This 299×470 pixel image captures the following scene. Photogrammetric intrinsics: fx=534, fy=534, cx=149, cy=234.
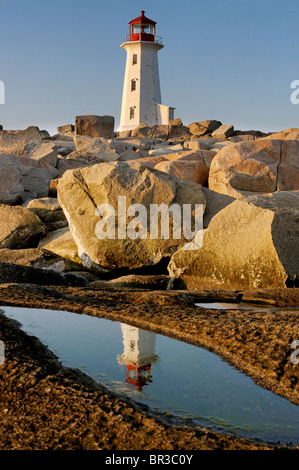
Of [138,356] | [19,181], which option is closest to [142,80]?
[19,181]

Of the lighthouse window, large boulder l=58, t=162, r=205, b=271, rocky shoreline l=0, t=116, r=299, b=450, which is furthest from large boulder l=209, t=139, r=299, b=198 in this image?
the lighthouse window

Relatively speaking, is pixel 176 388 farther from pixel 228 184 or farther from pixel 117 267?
pixel 228 184

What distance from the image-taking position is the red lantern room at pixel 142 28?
3816cm

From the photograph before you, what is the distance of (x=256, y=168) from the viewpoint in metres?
11.6

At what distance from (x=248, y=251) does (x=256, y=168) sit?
5.21 m

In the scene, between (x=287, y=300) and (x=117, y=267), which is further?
(x=117, y=267)

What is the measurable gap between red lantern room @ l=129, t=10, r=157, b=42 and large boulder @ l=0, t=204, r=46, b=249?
102 feet

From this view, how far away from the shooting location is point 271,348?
355 cm

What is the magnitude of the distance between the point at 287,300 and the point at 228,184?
555 cm

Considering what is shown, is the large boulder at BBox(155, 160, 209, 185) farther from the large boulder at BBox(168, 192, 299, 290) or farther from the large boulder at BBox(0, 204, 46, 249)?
the large boulder at BBox(168, 192, 299, 290)

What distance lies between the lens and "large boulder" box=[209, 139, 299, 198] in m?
11.2

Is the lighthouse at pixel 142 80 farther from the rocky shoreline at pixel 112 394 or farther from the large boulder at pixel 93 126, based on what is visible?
the rocky shoreline at pixel 112 394

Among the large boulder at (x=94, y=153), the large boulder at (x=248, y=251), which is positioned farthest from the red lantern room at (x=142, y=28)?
the large boulder at (x=248, y=251)

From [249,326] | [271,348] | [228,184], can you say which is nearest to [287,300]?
[249,326]
